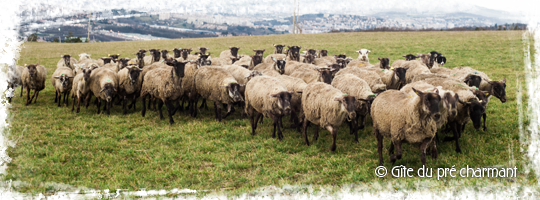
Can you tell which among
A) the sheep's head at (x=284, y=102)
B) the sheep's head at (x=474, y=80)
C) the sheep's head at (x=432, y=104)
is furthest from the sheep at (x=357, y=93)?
the sheep's head at (x=474, y=80)

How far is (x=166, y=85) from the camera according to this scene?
10297 mm

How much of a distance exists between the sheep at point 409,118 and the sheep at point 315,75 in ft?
10.2

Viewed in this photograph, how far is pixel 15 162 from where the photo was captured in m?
6.72

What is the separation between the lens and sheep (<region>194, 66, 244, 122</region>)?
31.9 feet

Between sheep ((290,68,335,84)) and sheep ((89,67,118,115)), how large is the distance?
20.8 feet

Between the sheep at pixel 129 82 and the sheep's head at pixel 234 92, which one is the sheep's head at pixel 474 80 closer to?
the sheep's head at pixel 234 92

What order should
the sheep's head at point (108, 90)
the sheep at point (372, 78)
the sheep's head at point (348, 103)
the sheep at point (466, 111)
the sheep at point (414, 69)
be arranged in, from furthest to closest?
the sheep at point (414, 69) < the sheep's head at point (108, 90) < the sheep at point (372, 78) < the sheep's head at point (348, 103) < the sheep at point (466, 111)

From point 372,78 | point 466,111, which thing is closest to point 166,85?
point 372,78

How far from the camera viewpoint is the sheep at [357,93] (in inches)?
317

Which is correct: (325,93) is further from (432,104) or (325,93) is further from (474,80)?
(474,80)

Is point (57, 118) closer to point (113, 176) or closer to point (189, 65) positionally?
point (189, 65)

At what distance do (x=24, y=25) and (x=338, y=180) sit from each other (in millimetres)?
167302

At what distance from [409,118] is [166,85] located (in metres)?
7.47

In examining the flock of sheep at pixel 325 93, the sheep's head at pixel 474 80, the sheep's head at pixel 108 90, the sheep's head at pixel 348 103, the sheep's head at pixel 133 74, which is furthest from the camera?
the sheep's head at pixel 133 74
